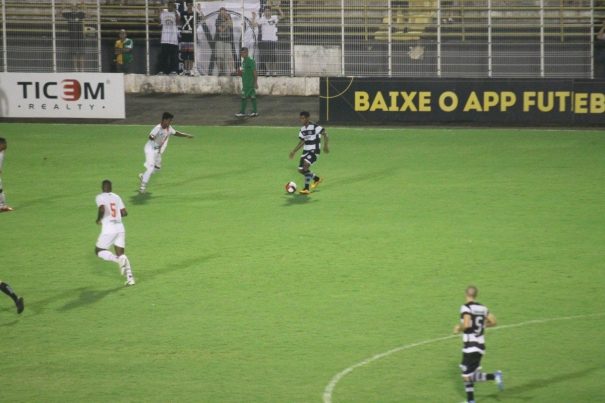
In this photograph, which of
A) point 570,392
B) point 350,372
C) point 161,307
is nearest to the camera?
point 570,392

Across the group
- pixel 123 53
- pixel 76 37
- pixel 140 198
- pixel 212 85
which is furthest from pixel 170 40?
pixel 140 198

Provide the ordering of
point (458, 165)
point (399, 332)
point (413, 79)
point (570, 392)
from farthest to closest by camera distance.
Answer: point (413, 79), point (458, 165), point (399, 332), point (570, 392)

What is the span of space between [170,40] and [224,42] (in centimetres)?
229

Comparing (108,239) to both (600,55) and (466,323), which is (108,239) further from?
(600,55)

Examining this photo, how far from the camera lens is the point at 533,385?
14562 millimetres

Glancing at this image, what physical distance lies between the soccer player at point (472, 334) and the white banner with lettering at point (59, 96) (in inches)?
1060

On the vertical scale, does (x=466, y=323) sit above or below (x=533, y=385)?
above

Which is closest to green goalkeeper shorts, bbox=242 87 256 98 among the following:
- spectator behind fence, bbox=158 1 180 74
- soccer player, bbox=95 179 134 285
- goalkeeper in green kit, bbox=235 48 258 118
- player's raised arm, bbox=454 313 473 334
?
goalkeeper in green kit, bbox=235 48 258 118

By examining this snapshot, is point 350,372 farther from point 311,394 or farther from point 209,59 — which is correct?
point 209,59

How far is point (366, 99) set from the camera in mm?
37531

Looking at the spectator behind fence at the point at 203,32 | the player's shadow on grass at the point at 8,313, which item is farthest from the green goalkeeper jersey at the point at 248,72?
the player's shadow on grass at the point at 8,313

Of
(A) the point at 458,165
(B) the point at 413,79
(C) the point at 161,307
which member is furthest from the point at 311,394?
(B) the point at 413,79

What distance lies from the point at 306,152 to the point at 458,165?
6716 millimetres

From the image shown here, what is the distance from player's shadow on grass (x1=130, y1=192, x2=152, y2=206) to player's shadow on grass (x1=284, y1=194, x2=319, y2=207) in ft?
11.9
